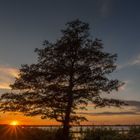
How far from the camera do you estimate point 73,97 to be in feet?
111

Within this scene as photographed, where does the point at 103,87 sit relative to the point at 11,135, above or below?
above

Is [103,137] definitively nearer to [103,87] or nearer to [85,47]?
[103,87]

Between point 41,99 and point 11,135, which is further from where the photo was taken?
point 11,135

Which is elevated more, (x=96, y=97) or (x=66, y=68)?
(x=66, y=68)

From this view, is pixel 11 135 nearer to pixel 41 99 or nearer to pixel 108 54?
pixel 41 99

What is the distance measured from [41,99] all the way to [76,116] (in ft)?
13.0

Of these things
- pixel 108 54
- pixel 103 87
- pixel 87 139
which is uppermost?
pixel 108 54

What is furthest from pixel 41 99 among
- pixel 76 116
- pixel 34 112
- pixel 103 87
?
pixel 103 87

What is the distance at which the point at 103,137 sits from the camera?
35.0 m

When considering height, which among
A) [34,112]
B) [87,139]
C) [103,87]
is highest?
[103,87]

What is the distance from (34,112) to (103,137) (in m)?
7.66

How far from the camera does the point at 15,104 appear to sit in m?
35.0

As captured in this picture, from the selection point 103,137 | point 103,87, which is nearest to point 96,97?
point 103,87

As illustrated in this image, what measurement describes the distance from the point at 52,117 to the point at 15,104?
4.18m
